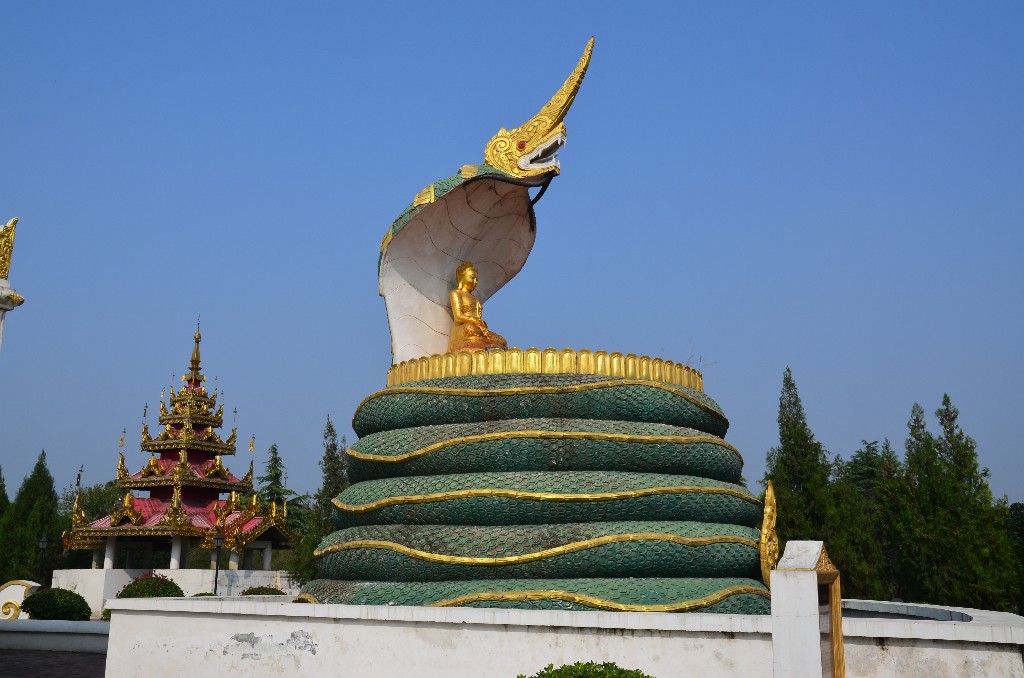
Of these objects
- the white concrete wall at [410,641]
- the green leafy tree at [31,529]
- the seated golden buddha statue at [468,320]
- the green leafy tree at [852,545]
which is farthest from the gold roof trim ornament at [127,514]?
the green leafy tree at [852,545]

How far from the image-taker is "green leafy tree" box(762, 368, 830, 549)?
24.4 meters

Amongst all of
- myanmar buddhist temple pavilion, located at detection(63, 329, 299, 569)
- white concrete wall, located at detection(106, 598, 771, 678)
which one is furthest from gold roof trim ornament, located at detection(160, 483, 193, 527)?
white concrete wall, located at detection(106, 598, 771, 678)

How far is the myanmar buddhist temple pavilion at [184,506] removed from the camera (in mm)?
28078

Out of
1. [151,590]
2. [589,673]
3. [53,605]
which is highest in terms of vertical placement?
[151,590]

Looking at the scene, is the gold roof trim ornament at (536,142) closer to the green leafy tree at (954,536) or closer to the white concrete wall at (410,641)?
the white concrete wall at (410,641)

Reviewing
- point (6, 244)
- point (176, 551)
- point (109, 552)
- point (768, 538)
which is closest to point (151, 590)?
point (176, 551)

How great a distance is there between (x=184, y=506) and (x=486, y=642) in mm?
21697

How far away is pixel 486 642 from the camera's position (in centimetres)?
1016

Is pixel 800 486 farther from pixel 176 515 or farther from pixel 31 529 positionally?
pixel 31 529

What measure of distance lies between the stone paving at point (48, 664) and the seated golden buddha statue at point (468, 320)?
304 inches

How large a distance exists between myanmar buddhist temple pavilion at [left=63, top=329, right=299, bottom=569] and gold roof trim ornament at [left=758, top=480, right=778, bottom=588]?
19.3m

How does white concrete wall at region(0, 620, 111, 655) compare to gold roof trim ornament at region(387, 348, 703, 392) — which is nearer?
gold roof trim ornament at region(387, 348, 703, 392)

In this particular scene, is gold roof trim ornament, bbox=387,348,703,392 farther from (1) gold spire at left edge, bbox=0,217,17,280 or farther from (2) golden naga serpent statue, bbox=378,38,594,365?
(1) gold spire at left edge, bbox=0,217,17,280

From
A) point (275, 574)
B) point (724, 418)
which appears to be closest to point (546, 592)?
point (724, 418)
